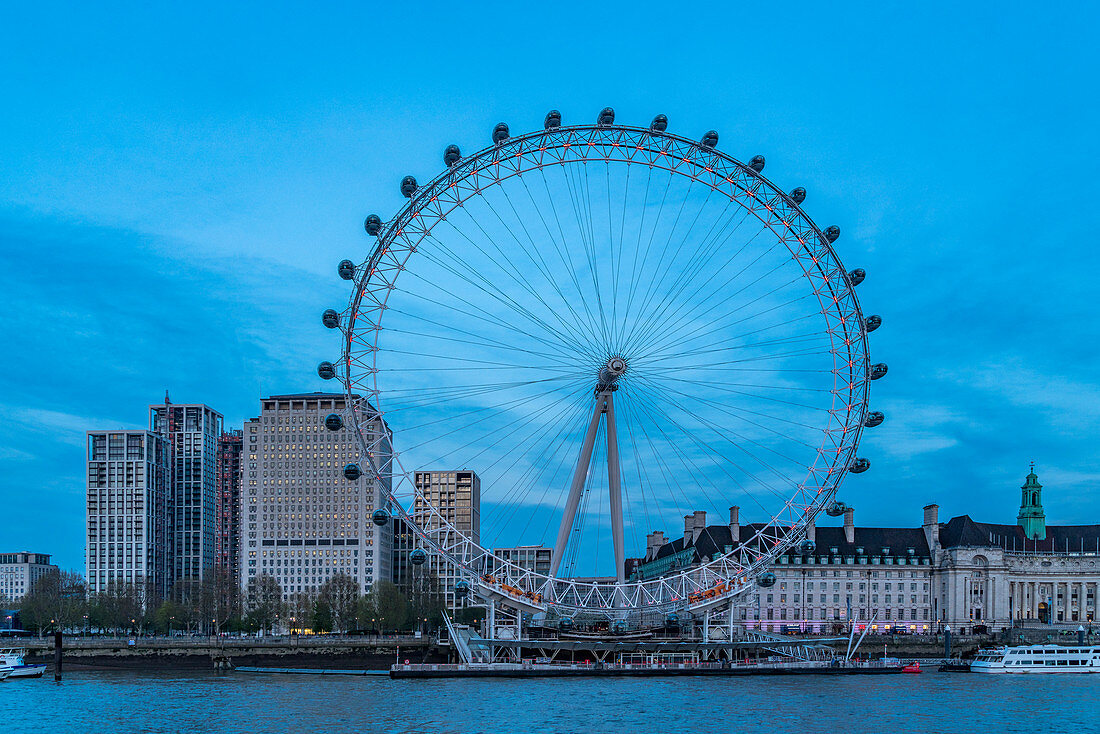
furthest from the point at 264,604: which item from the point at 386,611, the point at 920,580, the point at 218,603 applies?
the point at 920,580

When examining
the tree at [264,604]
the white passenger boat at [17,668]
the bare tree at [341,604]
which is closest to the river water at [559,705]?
the white passenger boat at [17,668]

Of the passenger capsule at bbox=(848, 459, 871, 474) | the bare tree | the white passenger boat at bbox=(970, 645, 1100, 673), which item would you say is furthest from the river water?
the bare tree

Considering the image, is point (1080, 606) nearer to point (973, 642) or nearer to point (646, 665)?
point (973, 642)

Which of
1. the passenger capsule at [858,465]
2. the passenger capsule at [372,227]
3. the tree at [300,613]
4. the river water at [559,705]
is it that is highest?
the passenger capsule at [372,227]

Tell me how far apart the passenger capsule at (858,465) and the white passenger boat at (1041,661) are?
33.7 m

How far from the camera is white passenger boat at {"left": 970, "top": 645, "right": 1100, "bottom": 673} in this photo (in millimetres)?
112750

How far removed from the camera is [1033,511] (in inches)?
6575

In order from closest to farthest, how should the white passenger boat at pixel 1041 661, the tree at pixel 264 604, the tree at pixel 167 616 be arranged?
the white passenger boat at pixel 1041 661
the tree at pixel 264 604
the tree at pixel 167 616

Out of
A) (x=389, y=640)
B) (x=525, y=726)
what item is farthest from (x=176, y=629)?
(x=525, y=726)

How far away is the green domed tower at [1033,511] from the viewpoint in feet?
545

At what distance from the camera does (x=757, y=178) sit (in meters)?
89.0

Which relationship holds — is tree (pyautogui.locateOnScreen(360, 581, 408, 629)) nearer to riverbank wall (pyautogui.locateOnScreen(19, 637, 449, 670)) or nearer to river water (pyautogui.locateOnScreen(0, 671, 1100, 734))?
riverbank wall (pyautogui.locateOnScreen(19, 637, 449, 670))

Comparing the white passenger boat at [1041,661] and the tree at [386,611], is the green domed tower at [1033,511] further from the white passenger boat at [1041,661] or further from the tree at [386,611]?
the tree at [386,611]

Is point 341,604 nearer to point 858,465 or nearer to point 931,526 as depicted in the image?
point 931,526
